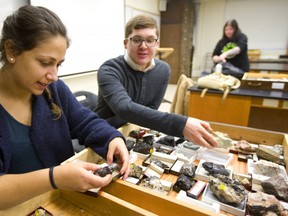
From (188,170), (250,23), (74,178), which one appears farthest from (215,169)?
(250,23)

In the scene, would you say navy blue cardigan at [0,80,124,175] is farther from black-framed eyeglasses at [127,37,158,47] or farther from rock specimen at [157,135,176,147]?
black-framed eyeglasses at [127,37,158,47]

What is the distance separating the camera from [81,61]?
245 cm

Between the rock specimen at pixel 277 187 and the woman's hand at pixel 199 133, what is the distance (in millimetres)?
199

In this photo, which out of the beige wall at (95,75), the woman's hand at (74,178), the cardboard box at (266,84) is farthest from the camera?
the beige wall at (95,75)

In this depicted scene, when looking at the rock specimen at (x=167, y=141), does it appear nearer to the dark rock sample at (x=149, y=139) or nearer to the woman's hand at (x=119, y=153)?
the dark rock sample at (x=149, y=139)

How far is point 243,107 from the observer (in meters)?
1.78

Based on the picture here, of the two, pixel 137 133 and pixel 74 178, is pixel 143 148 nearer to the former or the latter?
pixel 137 133

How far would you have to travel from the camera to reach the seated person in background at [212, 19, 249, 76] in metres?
2.52

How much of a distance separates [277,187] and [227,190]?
184mm

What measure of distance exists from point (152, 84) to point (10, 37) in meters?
0.84

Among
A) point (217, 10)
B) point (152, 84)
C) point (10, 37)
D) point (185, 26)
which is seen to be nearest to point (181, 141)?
point (152, 84)

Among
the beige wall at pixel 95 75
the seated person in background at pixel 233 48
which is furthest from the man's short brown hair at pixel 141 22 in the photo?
the seated person in background at pixel 233 48

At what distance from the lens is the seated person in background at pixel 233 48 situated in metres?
2.52

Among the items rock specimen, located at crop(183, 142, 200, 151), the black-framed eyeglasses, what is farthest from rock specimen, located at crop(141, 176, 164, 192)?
the black-framed eyeglasses
